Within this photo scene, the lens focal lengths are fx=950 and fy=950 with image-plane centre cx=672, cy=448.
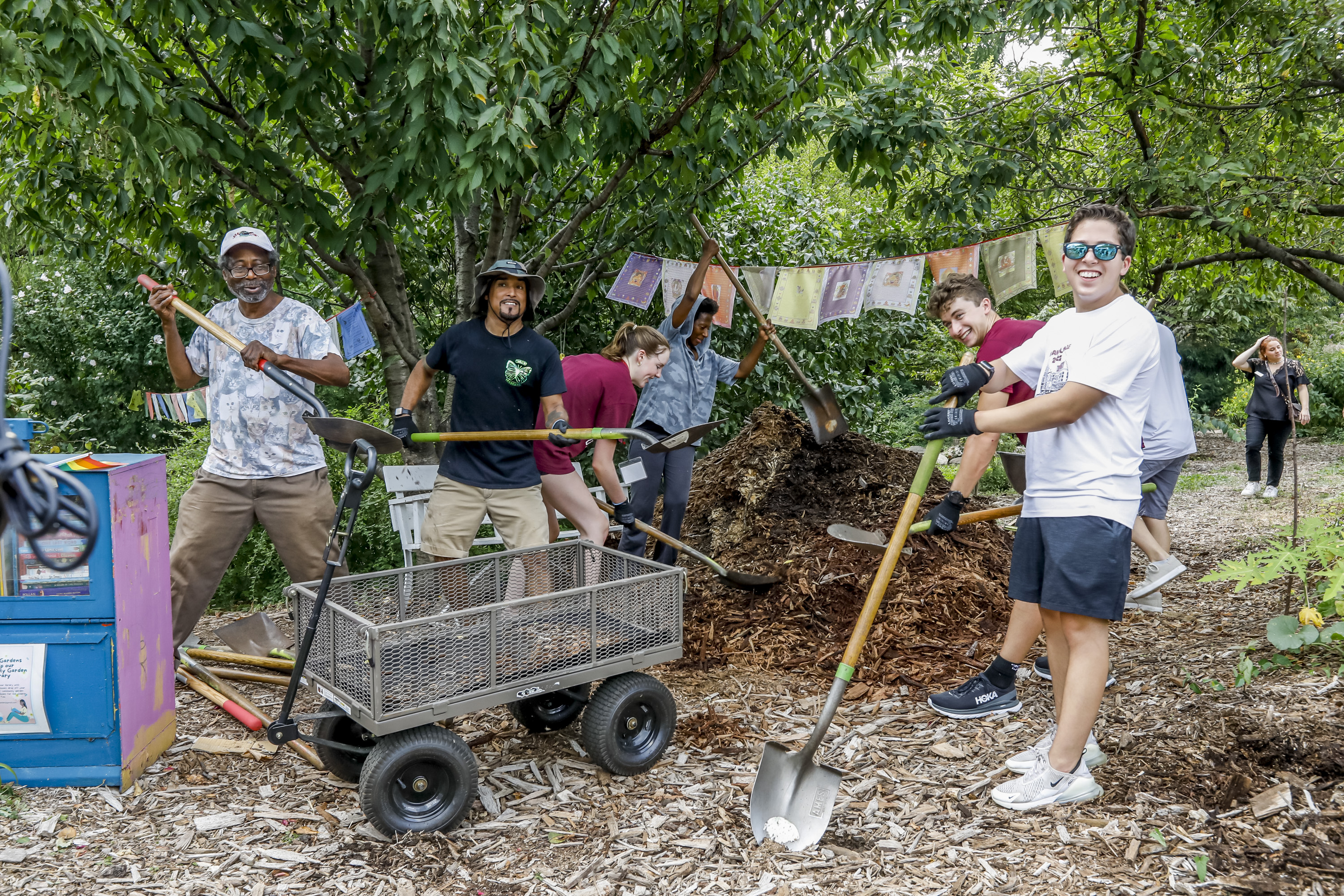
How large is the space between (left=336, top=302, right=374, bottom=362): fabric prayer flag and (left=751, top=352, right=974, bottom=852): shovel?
3285 mm

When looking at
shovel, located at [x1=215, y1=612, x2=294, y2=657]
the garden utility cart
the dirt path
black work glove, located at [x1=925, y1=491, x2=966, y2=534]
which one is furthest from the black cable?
shovel, located at [x1=215, y1=612, x2=294, y2=657]

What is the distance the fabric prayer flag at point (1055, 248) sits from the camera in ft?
19.2

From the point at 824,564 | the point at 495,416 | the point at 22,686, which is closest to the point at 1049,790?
the point at 824,564

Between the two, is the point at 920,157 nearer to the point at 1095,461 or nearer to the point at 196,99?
the point at 1095,461

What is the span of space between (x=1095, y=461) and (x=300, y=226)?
11.1 feet

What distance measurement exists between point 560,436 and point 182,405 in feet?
17.0

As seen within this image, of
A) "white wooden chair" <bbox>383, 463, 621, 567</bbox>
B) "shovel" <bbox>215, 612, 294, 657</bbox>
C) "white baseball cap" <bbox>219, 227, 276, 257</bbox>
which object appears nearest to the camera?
"white baseball cap" <bbox>219, 227, 276, 257</bbox>

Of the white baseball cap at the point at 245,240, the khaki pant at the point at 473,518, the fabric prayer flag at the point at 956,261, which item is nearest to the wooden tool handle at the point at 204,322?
the white baseball cap at the point at 245,240

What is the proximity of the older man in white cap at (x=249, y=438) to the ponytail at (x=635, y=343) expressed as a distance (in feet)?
4.81

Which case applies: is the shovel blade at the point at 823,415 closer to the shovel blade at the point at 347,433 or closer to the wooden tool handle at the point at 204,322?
the shovel blade at the point at 347,433

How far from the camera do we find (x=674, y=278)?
6.05 metres

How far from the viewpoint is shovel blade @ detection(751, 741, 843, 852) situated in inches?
111

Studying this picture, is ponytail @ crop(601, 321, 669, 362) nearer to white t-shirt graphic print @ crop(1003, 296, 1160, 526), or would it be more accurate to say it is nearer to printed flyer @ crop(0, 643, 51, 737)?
white t-shirt graphic print @ crop(1003, 296, 1160, 526)

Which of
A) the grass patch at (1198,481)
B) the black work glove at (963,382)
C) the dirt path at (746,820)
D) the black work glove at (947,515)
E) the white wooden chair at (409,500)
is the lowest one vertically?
the dirt path at (746,820)
